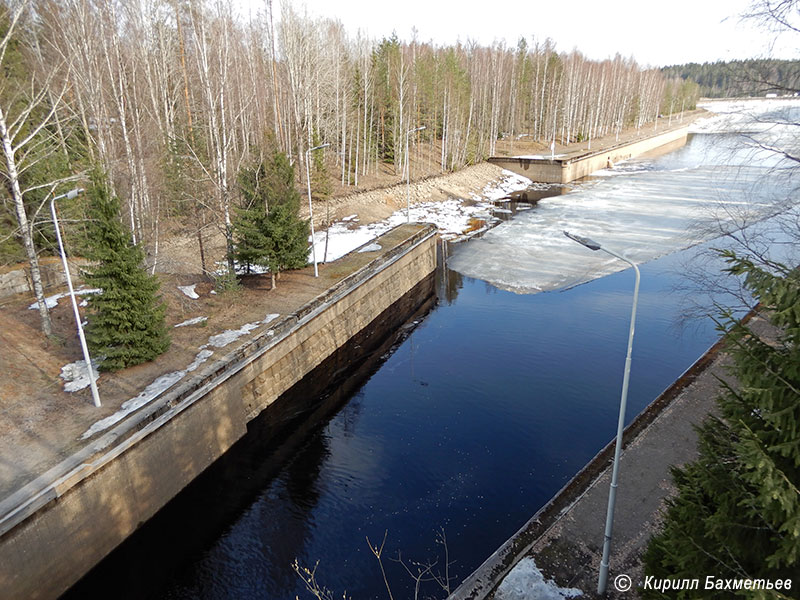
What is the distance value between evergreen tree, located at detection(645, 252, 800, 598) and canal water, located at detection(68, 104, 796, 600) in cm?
692

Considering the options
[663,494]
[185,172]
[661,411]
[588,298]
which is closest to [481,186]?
[588,298]

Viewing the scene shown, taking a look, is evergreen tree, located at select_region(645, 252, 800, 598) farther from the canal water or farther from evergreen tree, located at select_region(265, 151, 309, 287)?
evergreen tree, located at select_region(265, 151, 309, 287)

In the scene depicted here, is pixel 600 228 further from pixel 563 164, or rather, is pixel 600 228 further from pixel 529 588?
pixel 529 588

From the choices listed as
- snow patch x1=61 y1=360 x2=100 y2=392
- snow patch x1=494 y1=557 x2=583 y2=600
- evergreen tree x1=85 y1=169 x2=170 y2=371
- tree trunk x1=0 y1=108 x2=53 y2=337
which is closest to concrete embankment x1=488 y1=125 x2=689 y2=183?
evergreen tree x1=85 y1=169 x2=170 y2=371

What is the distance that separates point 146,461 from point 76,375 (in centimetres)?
441

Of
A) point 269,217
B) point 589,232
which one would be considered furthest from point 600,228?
point 269,217

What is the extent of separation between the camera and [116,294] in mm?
15141

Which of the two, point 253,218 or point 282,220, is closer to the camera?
point 253,218

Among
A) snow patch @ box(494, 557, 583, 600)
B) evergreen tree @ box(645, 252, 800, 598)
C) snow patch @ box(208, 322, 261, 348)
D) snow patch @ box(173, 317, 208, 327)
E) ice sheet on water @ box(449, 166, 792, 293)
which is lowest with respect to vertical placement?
ice sheet on water @ box(449, 166, 792, 293)

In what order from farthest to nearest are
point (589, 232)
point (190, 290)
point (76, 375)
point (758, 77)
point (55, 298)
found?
point (589, 232)
point (190, 290)
point (55, 298)
point (76, 375)
point (758, 77)

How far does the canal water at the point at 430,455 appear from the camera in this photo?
488 inches

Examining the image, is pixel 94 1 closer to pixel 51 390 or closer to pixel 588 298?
pixel 51 390

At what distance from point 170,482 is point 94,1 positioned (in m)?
22.3

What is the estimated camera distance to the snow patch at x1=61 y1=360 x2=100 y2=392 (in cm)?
1497
